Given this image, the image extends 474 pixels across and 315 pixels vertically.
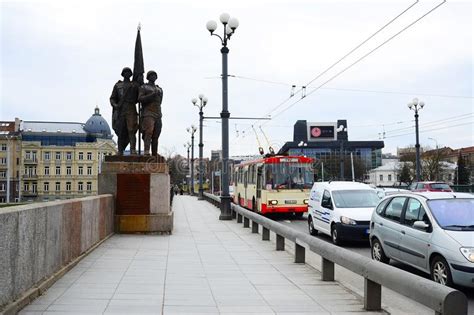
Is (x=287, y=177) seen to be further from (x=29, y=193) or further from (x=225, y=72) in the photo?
(x=29, y=193)

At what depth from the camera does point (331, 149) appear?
11375 cm

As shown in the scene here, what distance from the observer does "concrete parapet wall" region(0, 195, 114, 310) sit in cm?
535

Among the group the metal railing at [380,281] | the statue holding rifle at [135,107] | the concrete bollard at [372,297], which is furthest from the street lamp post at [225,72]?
the concrete bollard at [372,297]

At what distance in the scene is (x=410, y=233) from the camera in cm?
894

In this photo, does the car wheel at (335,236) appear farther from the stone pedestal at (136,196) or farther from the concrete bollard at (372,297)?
the concrete bollard at (372,297)

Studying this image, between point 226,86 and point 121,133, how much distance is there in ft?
20.0

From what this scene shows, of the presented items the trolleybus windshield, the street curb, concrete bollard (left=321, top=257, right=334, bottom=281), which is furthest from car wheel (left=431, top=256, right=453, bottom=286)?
the trolleybus windshield

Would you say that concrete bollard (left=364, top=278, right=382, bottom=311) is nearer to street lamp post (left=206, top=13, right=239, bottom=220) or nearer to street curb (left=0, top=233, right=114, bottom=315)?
street curb (left=0, top=233, right=114, bottom=315)

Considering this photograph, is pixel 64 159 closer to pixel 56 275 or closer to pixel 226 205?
pixel 226 205

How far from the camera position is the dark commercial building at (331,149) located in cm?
8850

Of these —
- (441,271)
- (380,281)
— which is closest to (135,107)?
(441,271)

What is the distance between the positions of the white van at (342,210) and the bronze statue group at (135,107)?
17.8 feet

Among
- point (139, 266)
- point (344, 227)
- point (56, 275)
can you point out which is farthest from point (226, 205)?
point (56, 275)

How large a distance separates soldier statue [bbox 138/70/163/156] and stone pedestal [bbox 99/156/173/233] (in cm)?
121
